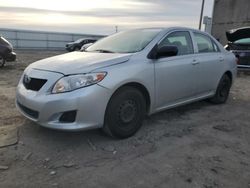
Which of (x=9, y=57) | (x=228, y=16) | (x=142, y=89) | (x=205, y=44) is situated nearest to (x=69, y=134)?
(x=142, y=89)

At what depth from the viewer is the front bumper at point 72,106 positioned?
3.68 metres

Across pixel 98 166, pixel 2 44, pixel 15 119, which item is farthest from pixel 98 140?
pixel 2 44

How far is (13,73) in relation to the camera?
34.0 feet

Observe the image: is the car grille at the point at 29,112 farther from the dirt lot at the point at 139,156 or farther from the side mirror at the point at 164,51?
the side mirror at the point at 164,51

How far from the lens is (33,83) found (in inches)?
159

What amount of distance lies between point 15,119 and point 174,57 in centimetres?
269

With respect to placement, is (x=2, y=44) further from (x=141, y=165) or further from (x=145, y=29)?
(x=141, y=165)

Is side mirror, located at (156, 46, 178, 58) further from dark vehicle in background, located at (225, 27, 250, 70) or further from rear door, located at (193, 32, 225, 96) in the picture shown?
dark vehicle in background, located at (225, 27, 250, 70)

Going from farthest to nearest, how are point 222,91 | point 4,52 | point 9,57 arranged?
1. point 9,57
2. point 4,52
3. point 222,91

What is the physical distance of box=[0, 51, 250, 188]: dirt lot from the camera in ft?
10.6

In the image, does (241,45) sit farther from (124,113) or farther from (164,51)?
(124,113)

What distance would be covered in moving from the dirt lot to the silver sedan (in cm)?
33

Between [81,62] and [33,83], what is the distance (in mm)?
670

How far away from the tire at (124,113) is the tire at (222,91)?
7.92 ft
